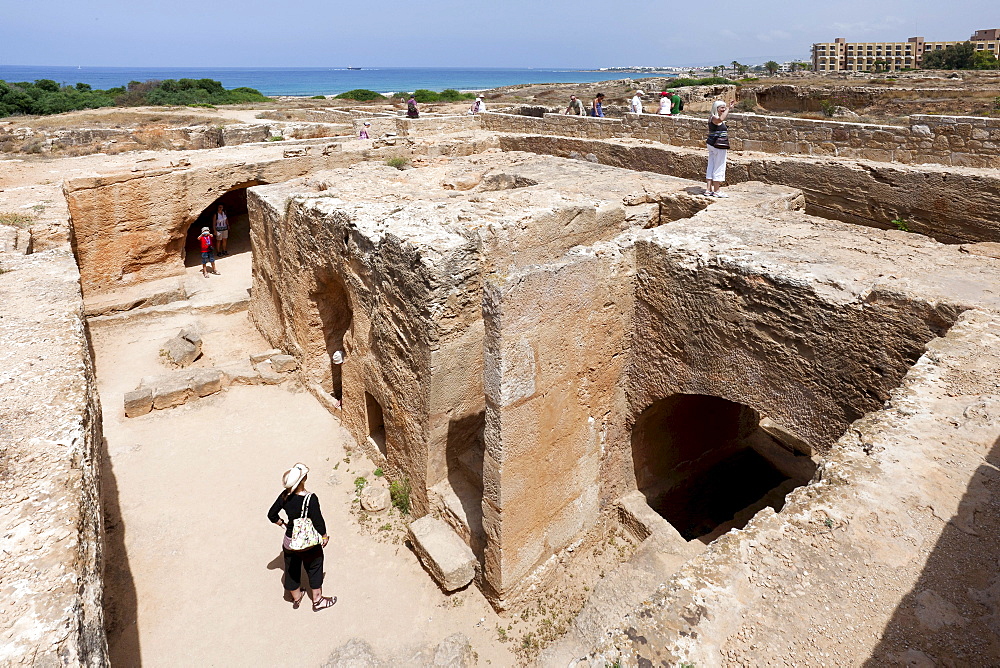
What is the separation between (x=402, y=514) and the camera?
6.91 meters

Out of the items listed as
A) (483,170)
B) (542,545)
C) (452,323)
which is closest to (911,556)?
(542,545)

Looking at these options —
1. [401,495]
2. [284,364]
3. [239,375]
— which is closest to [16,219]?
[239,375]

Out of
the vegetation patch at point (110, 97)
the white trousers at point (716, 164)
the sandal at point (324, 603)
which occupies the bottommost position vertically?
the sandal at point (324, 603)

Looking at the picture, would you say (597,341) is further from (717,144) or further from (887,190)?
(887,190)

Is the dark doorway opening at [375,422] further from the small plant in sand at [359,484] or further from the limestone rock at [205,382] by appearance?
the limestone rock at [205,382]

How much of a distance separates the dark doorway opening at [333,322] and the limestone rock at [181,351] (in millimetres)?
2582

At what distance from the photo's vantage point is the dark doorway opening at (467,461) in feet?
20.9

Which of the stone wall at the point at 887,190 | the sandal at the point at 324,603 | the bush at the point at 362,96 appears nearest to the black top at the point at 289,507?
the sandal at the point at 324,603

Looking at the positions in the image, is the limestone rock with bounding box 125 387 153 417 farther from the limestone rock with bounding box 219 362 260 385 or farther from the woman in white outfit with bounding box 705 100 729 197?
the woman in white outfit with bounding box 705 100 729 197

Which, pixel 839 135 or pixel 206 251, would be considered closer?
pixel 839 135

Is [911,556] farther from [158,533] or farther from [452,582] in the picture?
[158,533]

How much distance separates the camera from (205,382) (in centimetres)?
895

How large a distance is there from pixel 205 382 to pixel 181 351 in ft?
4.52

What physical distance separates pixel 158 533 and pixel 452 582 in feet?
11.0
